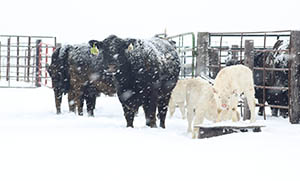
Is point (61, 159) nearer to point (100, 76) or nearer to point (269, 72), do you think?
point (100, 76)

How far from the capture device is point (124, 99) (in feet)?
25.1

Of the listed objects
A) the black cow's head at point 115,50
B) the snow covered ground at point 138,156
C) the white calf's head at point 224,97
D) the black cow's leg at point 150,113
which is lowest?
the snow covered ground at point 138,156

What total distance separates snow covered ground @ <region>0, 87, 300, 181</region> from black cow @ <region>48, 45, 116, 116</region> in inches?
117

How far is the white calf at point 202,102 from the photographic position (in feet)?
23.3

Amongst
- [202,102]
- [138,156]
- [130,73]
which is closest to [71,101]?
[130,73]

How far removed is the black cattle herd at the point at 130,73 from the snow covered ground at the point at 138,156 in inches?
29.8

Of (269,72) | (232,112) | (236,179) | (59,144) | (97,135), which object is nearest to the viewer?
(236,179)

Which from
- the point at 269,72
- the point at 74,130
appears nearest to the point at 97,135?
the point at 74,130

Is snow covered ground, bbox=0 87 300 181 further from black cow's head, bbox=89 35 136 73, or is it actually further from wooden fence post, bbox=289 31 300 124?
wooden fence post, bbox=289 31 300 124

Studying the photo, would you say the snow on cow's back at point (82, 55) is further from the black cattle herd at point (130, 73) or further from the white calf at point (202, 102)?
the white calf at point (202, 102)

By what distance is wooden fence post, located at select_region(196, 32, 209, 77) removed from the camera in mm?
11195

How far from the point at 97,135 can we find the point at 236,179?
266cm

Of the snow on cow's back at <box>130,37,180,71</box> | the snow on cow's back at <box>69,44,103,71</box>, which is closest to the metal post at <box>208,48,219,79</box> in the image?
the snow on cow's back at <box>130,37,180,71</box>

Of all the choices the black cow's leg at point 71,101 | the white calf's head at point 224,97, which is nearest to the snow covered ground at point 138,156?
the white calf's head at point 224,97
